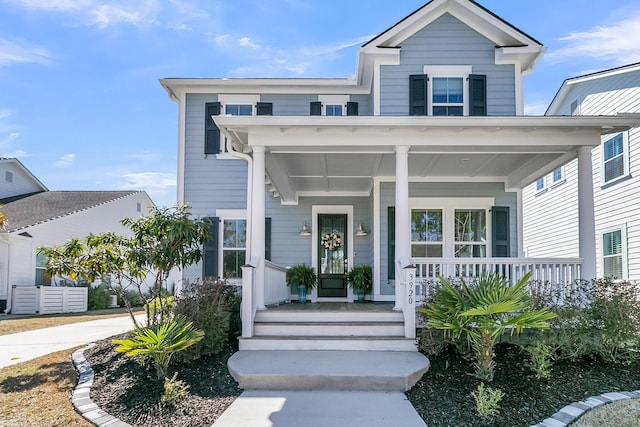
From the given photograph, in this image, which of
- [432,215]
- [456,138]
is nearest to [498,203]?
[432,215]

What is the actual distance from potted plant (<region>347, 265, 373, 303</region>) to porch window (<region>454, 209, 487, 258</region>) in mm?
1993

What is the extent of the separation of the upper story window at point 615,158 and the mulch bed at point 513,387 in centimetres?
754

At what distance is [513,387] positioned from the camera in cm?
530

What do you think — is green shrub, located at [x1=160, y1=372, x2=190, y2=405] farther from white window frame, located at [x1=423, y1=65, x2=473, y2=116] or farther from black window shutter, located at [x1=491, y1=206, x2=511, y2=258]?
white window frame, located at [x1=423, y1=65, x2=473, y2=116]

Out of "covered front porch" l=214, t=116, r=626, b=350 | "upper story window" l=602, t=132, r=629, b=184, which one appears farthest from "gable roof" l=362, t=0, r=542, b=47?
"upper story window" l=602, t=132, r=629, b=184

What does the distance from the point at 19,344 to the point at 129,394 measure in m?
4.89

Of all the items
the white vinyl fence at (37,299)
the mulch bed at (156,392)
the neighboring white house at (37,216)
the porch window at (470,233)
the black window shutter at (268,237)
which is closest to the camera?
the mulch bed at (156,392)

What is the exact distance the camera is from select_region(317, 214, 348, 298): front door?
12.0 meters

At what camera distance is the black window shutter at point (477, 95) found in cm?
1070

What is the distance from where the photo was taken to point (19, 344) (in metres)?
8.88

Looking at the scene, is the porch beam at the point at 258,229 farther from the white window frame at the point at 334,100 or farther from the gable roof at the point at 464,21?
the white window frame at the point at 334,100

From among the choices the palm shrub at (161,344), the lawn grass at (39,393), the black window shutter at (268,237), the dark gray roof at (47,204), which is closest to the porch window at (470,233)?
the black window shutter at (268,237)

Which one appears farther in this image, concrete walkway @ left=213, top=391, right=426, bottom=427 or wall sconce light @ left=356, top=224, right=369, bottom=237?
wall sconce light @ left=356, top=224, right=369, bottom=237

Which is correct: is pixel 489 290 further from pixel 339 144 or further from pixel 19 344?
pixel 19 344
